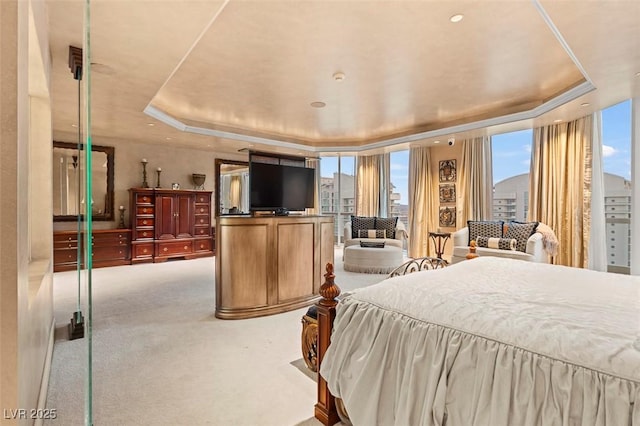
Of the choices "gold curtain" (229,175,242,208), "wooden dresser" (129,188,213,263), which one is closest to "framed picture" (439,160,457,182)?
"gold curtain" (229,175,242,208)

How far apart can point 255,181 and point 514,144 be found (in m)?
5.11

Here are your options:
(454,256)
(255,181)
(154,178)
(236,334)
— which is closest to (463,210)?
(454,256)

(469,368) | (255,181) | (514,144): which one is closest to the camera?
(469,368)

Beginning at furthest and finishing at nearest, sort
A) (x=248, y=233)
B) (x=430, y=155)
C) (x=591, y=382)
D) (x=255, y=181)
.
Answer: (x=430, y=155), (x=255, y=181), (x=248, y=233), (x=591, y=382)

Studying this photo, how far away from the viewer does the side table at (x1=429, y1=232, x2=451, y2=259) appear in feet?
21.6

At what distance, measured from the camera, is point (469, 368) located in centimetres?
117

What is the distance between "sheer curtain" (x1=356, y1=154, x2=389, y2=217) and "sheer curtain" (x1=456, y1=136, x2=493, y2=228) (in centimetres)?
207

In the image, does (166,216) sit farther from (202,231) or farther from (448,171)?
(448,171)

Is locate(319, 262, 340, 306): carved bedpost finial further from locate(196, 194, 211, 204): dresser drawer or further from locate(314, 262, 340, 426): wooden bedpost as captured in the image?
locate(196, 194, 211, 204): dresser drawer

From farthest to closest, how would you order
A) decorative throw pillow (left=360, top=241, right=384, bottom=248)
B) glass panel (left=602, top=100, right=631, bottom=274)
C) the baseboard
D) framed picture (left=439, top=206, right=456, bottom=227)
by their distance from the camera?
framed picture (left=439, top=206, right=456, bottom=227), decorative throw pillow (left=360, top=241, right=384, bottom=248), glass panel (left=602, top=100, right=631, bottom=274), the baseboard

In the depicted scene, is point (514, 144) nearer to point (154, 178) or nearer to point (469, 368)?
point (469, 368)

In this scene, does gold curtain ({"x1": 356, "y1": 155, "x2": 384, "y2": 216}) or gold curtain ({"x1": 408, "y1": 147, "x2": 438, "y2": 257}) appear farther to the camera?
gold curtain ({"x1": 356, "y1": 155, "x2": 384, "y2": 216})

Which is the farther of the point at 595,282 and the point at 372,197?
the point at 372,197

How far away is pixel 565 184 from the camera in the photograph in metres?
→ 5.09
